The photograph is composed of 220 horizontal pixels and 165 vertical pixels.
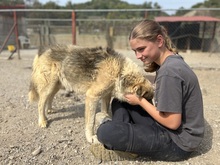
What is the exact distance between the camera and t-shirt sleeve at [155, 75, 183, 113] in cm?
239

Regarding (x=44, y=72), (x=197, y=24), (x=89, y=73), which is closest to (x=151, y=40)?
(x=89, y=73)

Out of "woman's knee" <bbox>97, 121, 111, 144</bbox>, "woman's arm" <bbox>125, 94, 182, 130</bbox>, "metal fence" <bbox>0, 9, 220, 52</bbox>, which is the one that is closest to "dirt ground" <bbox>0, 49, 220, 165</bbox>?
"woman's knee" <bbox>97, 121, 111, 144</bbox>

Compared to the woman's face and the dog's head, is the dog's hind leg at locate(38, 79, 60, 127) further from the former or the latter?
the woman's face

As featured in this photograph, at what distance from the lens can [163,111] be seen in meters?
2.44

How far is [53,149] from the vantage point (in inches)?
127

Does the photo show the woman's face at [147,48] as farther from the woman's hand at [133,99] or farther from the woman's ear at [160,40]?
the woman's hand at [133,99]

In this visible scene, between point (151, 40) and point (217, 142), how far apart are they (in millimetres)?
1819

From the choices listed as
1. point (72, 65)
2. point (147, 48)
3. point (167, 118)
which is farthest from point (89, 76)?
point (167, 118)

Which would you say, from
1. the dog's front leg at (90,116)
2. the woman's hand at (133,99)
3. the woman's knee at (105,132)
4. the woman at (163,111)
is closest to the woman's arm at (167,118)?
the woman at (163,111)

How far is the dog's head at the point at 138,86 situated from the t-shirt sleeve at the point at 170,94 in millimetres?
645

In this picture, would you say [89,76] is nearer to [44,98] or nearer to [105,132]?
[44,98]

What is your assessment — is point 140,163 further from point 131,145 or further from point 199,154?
point 199,154

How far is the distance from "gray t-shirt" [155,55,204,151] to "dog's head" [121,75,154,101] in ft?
1.80

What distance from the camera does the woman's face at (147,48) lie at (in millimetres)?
2561
